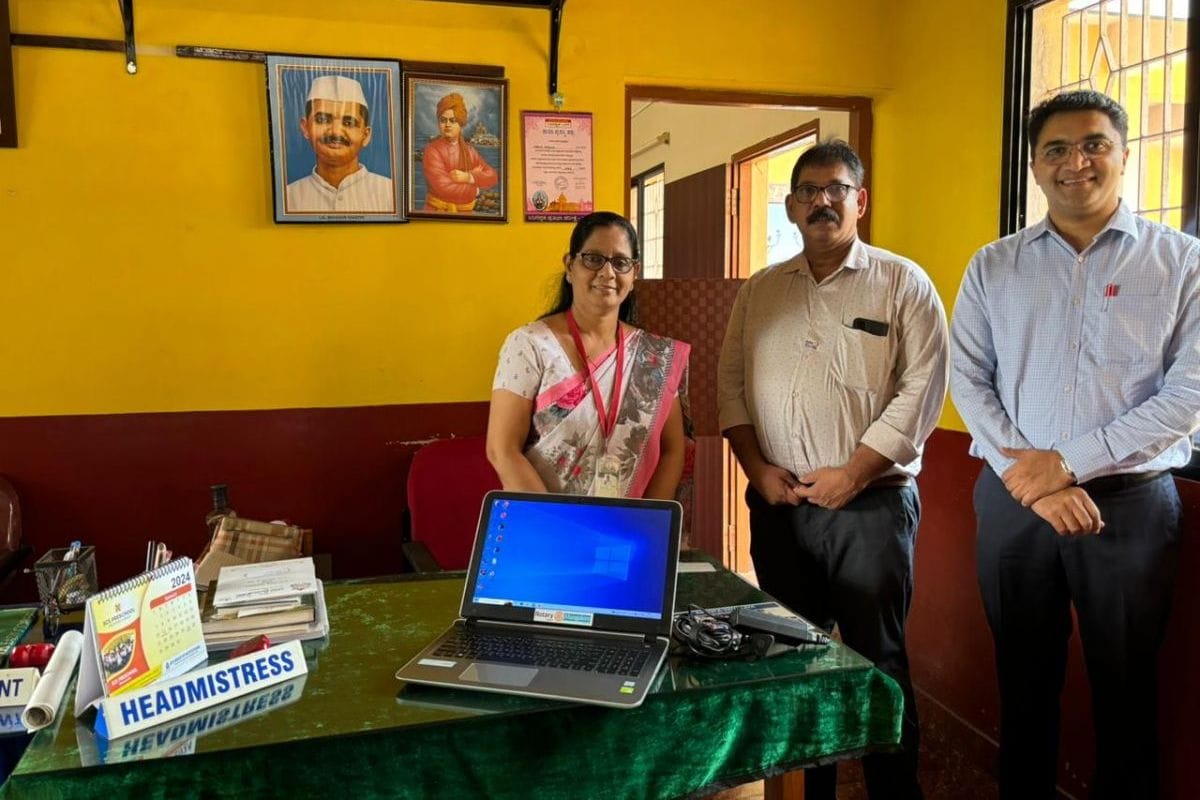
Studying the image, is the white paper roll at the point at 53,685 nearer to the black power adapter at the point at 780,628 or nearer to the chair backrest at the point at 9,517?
the black power adapter at the point at 780,628

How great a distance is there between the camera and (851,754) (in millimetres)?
1295

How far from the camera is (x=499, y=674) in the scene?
1203 millimetres

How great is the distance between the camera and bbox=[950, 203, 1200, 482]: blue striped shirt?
1635 millimetres

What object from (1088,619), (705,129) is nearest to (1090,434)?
(1088,619)

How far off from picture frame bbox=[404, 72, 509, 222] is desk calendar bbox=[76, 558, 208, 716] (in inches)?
60.5

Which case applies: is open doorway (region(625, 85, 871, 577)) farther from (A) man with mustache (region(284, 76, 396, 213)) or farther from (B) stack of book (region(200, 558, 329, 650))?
(B) stack of book (region(200, 558, 329, 650))

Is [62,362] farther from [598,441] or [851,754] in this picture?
[851,754]

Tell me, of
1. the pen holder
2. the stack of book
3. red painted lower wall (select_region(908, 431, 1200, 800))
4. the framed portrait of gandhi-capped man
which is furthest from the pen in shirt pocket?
the pen holder

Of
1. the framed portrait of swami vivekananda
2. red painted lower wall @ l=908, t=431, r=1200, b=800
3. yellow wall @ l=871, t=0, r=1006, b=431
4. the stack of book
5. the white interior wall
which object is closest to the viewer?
the stack of book

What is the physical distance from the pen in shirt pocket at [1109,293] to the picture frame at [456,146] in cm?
161

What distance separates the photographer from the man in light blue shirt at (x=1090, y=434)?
1.67 m

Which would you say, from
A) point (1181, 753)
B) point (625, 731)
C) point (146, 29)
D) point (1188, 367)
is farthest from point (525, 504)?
point (146, 29)

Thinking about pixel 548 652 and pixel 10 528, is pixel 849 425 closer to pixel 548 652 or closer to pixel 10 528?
pixel 548 652

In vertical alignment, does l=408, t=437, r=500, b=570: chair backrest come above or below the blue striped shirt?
below
